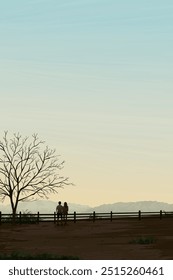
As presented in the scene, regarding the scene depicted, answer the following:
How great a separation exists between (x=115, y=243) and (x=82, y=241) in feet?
7.85

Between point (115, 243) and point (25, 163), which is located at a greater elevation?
point (25, 163)

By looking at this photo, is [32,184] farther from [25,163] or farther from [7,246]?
[7,246]

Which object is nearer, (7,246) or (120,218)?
(7,246)

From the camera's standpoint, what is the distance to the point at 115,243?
92.7ft
